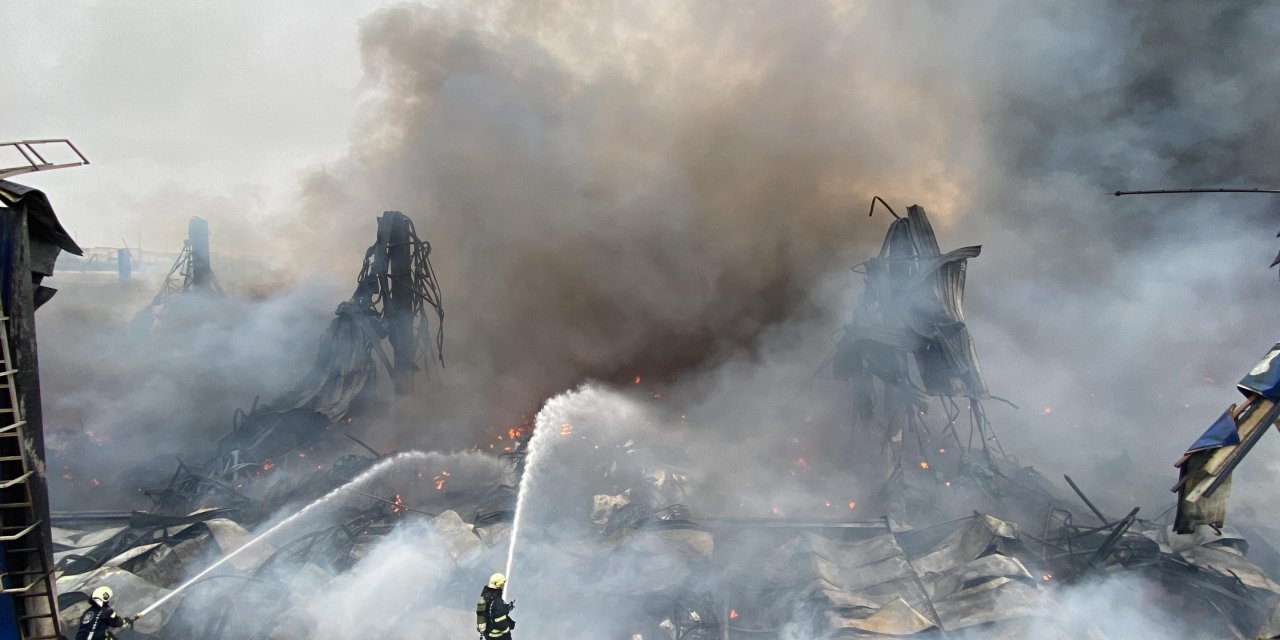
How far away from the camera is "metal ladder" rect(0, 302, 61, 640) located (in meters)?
6.84

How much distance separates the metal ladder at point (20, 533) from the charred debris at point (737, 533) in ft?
10.4

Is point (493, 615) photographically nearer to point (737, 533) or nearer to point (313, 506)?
point (737, 533)

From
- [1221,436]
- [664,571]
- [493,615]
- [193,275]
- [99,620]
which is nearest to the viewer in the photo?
[1221,436]

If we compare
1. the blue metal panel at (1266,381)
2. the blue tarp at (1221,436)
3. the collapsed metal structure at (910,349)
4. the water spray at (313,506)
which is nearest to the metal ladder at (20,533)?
the water spray at (313,506)

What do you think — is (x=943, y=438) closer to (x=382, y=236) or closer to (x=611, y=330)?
(x=611, y=330)

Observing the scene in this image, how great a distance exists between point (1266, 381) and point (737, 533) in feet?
30.2

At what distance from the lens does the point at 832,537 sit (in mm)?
13555

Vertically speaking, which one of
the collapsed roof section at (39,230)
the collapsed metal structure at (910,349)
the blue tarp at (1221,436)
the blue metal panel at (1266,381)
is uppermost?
the collapsed metal structure at (910,349)

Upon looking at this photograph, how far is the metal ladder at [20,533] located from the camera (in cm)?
684

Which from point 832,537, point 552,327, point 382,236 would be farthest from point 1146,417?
point 382,236

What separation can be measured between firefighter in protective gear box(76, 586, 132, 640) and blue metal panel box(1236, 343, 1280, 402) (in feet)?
46.6

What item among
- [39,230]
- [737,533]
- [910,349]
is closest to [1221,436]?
[910,349]

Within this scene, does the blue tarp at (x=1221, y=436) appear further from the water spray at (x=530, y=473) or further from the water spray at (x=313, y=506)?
Answer: the water spray at (x=313, y=506)

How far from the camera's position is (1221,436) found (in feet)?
22.8
